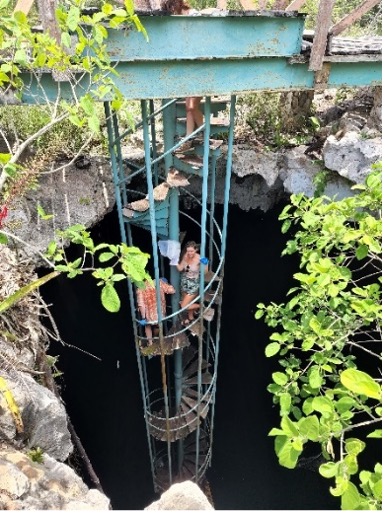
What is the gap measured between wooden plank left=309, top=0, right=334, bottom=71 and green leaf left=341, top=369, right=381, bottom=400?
2601 millimetres

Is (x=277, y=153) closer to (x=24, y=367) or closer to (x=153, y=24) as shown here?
(x=153, y=24)

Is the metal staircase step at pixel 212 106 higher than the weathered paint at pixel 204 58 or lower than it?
lower

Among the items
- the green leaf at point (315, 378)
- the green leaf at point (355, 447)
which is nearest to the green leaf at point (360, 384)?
the green leaf at point (355, 447)

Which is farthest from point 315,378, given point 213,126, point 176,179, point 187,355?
point 187,355

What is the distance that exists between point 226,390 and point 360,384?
651cm

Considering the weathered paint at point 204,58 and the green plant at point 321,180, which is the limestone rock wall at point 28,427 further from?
the green plant at point 321,180

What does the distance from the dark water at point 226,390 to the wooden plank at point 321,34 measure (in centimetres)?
368

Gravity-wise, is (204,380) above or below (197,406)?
above

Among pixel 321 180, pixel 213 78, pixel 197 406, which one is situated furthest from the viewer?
pixel 321 180

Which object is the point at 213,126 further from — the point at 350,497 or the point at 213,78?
the point at 350,497

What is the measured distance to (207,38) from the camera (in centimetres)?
317

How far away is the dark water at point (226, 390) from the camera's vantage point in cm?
686

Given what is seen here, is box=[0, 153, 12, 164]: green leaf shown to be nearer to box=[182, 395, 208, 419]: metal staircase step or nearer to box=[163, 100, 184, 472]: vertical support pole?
box=[163, 100, 184, 472]: vertical support pole

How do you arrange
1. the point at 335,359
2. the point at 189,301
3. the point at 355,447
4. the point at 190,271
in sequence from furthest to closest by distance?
the point at 189,301 < the point at 190,271 < the point at 335,359 < the point at 355,447
